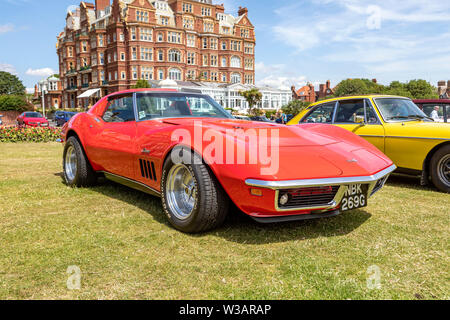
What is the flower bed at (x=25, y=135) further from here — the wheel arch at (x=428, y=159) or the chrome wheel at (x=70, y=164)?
the wheel arch at (x=428, y=159)

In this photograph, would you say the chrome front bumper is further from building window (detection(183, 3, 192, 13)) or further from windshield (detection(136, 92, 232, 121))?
building window (detection(183, 3, 192, 13))

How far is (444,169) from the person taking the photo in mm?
5199

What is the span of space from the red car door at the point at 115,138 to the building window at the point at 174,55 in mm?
49094

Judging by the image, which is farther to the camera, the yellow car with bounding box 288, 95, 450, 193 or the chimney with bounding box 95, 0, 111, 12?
the chimney with bounding box 95, 0, 111, 12

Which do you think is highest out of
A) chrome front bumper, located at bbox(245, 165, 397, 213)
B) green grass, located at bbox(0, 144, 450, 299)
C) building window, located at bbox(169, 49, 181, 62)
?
building window, located at bbox(169, 49, 181, 62)

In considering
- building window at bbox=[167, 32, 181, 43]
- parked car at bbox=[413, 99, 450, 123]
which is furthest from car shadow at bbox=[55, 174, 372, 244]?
building window at bbox=[167, 32, 181, 43]

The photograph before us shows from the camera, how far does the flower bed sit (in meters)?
13.6

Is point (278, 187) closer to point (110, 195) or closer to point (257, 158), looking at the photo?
point (257, 158)

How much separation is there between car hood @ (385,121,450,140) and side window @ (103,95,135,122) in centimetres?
412

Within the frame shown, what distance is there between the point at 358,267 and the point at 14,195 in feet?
14.6

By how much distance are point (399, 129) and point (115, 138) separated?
4418 mm

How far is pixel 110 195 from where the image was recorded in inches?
188

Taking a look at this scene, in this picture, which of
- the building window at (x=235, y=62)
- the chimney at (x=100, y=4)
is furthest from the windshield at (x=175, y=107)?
the chimney at (x=100, y=4)

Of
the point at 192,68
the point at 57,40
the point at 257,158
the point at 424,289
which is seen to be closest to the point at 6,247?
the point at 257,158
